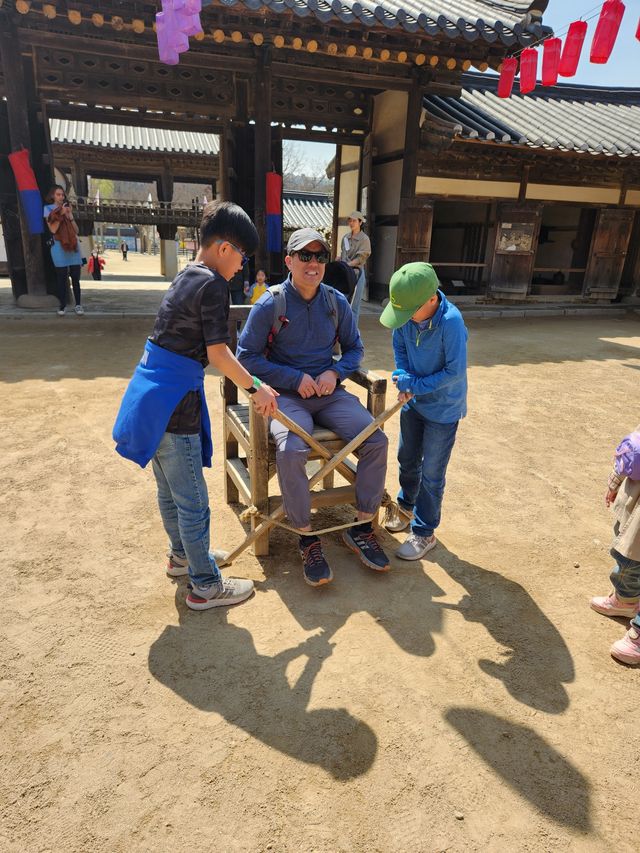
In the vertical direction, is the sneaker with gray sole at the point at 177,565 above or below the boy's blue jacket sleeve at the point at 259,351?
below

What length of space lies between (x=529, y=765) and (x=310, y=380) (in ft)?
6.54

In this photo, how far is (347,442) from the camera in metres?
3.02

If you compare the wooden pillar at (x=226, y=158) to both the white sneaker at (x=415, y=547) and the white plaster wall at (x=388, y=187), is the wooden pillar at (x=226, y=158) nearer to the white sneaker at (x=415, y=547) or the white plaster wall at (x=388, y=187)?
the white plaster wall at (x=388, y=187)

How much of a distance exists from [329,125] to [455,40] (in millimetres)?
3528

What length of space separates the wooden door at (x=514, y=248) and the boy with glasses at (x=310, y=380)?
34.3ft

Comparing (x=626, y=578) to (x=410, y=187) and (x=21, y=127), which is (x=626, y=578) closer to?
(x=410, y=187)

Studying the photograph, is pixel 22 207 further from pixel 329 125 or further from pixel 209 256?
pixel 209 256

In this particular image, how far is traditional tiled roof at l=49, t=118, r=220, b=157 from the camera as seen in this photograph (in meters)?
16.9

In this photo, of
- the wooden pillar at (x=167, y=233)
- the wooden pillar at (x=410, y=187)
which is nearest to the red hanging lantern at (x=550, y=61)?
the wooden pillar at (x=410, y=187)

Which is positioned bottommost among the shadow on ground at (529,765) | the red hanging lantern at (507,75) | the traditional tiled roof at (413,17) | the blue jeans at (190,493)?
the shadow on ground at (529,765)

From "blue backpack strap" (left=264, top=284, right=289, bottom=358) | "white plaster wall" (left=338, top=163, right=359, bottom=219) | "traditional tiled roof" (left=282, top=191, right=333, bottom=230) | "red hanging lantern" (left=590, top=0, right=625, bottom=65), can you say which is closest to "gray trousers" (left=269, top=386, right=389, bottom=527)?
"blue backpack strap" (left=264, top=284, right=289, bottom=358)

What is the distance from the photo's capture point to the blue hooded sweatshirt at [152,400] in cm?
227

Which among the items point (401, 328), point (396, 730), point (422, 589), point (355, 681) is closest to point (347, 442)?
point (401, 328)

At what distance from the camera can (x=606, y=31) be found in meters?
4.89
